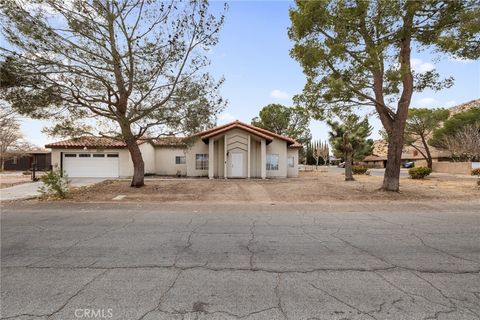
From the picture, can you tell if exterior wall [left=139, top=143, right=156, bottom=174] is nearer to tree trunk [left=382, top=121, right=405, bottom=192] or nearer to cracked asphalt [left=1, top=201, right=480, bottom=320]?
cracked asphalt [left=1, top=201, right=480, bottom=320]

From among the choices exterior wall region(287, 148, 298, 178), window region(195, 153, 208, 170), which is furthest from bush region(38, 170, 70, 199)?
exterior wall region(287, 148, 298, 178)

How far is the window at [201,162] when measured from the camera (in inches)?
1007

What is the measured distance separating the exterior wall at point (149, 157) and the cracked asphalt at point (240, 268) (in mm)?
18708

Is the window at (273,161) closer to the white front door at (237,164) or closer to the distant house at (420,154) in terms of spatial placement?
the white front door at (237,164)

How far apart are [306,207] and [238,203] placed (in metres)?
2.91

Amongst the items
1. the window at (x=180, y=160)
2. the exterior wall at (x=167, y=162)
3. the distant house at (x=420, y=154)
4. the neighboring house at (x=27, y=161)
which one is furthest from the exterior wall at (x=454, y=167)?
the neighboring house at (x=27, y=161)

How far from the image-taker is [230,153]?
24.0 meters

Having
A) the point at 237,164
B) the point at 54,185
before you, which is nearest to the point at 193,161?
the point at 237,164

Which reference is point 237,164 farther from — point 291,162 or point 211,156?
point 291,162

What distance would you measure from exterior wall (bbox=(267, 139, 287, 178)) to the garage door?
14034mm

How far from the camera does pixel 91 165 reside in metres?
23.9

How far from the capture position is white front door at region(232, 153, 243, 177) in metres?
24.0

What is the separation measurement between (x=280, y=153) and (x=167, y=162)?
1134 cm

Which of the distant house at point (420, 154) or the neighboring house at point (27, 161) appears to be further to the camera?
the distant house at point (420, 154)
